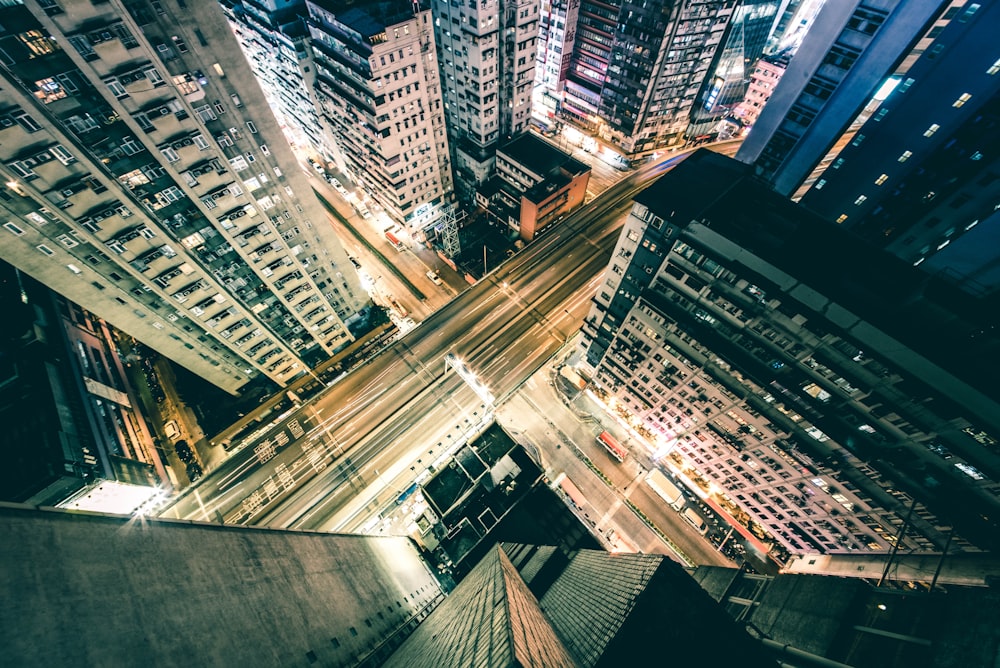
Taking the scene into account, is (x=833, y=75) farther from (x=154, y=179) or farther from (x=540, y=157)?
(x=154, y=179)

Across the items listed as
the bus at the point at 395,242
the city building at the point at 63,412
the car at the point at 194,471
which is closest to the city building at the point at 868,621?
the city building at the point at 63,412

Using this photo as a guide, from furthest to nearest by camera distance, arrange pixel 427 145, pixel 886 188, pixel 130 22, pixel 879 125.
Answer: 1. pixel 427 145
2. pixel 886 188
3. pixel 879 125
4. pixel 130 22

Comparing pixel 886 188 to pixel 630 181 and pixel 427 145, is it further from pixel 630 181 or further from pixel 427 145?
pixel 427 145

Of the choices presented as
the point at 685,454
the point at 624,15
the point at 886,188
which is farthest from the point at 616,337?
the point at 624,15

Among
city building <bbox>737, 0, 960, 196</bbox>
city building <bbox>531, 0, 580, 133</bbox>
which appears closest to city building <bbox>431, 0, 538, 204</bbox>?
city building <bbox>531, 0, 580, 133</bbox>

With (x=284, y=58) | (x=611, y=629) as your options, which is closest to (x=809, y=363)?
(x=611, y=629)

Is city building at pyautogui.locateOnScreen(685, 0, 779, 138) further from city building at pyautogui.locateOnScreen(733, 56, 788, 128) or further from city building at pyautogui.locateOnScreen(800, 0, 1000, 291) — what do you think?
city building at pyautogui.locateOnScreen(800, 0, 1000, 291)
